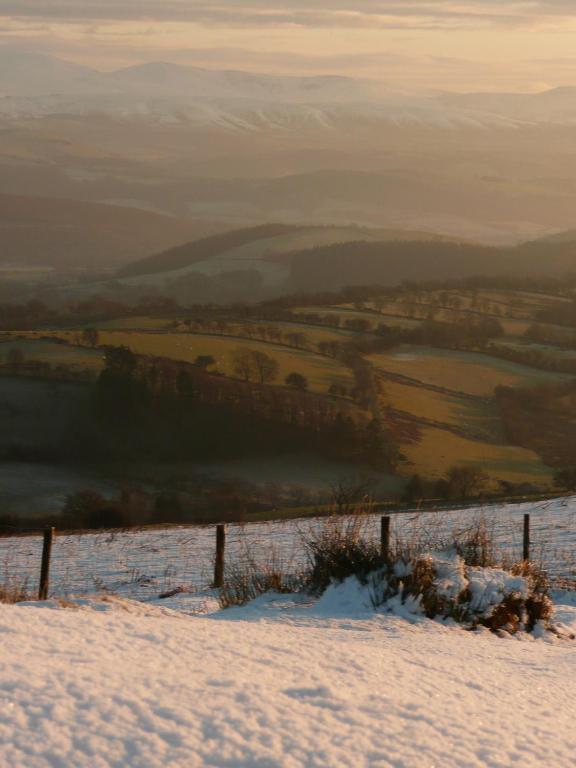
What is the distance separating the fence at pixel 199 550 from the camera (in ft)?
41.7

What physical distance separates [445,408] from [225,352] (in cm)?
1561

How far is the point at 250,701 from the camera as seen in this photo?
4.26 meters

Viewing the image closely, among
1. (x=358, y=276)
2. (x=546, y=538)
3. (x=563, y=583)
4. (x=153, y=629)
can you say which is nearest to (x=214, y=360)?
(x=546, y=538)

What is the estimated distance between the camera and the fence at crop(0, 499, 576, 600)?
12719mm

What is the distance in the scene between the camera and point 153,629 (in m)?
5.61

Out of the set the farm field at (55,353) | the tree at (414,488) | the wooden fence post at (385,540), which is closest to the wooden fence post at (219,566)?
the wooden fence post at (385,540)

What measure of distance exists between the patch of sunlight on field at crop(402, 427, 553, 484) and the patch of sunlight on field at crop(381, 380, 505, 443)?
320 cm

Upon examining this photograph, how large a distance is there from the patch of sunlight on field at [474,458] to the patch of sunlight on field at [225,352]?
945cm

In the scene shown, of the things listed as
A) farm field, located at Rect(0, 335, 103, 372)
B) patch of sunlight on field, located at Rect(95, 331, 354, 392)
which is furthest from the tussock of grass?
patch of sunlight on field, located at Rect(95, 331, 354, 392)

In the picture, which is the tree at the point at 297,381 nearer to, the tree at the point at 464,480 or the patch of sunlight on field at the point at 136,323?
the tree at the point at 464,480

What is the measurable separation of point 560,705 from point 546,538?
43.8 feet

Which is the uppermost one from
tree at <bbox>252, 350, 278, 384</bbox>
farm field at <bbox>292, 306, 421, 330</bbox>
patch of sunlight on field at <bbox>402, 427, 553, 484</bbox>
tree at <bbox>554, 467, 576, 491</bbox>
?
farm field at <bbox>292, 306, 421, 330</bbox>

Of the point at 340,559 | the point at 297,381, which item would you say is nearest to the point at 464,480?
the point at 297,381

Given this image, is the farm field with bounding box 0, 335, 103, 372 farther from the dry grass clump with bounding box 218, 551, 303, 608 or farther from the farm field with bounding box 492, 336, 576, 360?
the dry grass clump with bounding box 218, 551, 303, 608
